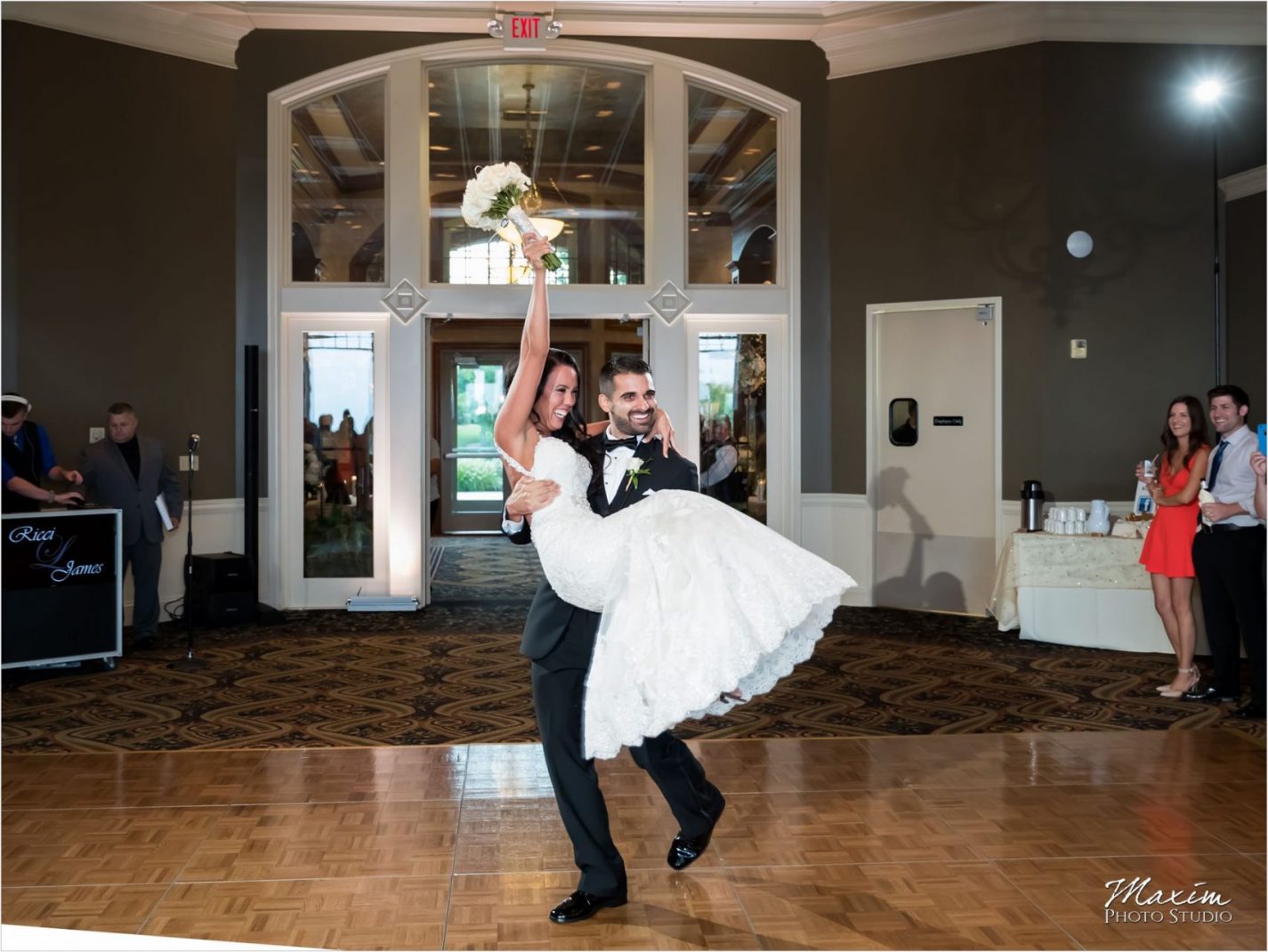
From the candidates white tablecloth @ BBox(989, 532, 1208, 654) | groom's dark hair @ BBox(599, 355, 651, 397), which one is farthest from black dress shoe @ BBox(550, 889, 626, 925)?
white tablecloth @ BBox(989, 532, 1208, 654)

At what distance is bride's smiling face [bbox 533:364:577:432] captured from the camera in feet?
10.9

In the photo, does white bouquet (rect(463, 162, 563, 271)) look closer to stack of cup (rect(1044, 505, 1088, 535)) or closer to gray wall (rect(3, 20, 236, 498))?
stack of cup (rect(1044, 505, 1088, 535))

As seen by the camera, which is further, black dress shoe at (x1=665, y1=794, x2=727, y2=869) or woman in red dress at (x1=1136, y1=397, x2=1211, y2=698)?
woman in red dress at (x1=1136, y1=397, x2=1211, y2=698)

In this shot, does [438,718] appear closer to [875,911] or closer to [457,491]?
[875,911]

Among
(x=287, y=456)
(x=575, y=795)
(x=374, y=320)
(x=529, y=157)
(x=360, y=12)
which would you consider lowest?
(x=575, y=795)

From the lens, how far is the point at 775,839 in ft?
13.2

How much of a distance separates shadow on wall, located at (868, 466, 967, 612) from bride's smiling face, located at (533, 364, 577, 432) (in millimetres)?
6500

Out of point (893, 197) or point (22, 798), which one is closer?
point (22, 798)

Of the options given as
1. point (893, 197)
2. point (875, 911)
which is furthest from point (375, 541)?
point (875, 911)

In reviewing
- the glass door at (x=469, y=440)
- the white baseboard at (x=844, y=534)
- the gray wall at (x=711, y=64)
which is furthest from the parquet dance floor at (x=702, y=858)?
the glass door at (x=469, y=440)

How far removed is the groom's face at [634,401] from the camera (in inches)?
131

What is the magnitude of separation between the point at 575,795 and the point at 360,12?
306 inches

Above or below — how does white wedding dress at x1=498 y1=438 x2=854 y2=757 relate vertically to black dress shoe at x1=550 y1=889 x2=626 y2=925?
above

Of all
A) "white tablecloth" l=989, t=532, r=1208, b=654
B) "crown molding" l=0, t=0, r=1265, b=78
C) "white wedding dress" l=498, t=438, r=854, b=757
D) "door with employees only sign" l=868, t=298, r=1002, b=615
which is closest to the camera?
"white wedding dress" l=498, t=438, r=854, b=757
